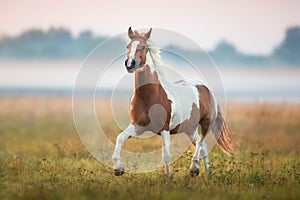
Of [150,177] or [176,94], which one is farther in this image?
[176,94]

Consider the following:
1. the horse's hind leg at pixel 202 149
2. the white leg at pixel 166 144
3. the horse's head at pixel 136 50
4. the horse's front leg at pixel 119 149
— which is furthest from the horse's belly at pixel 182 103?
the horse's head at pixel 136 50

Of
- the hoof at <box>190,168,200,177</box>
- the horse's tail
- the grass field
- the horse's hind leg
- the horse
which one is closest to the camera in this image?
the grass field

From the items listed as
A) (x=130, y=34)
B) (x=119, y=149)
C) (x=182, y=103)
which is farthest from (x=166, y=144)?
(x=130, y=34)

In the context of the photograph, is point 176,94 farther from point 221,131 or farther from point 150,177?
point 221,131

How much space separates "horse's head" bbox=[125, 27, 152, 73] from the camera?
815 cm

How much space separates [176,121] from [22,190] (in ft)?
9.55

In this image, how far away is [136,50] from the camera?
834 centimetres

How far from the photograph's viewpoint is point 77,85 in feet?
33.1

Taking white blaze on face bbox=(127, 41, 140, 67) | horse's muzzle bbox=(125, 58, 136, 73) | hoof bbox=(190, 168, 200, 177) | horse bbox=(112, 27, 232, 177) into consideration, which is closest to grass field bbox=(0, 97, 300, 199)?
hoof bbox=(190, 168, 200, 177)

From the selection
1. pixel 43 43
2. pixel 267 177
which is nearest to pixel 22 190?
pixel 267 177

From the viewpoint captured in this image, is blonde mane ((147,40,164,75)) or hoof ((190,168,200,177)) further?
hoof ((190,168,200,177))

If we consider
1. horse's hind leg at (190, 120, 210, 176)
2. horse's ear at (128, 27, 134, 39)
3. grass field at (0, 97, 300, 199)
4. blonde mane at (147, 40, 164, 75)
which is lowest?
grass field at (0, 97, 300, 199)

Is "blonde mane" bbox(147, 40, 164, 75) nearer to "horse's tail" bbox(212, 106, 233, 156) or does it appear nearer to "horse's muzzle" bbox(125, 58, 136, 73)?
"horse's muzzle" bbox(125, 58, 136, 73)

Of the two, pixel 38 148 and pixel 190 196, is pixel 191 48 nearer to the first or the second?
pixel 190 196
